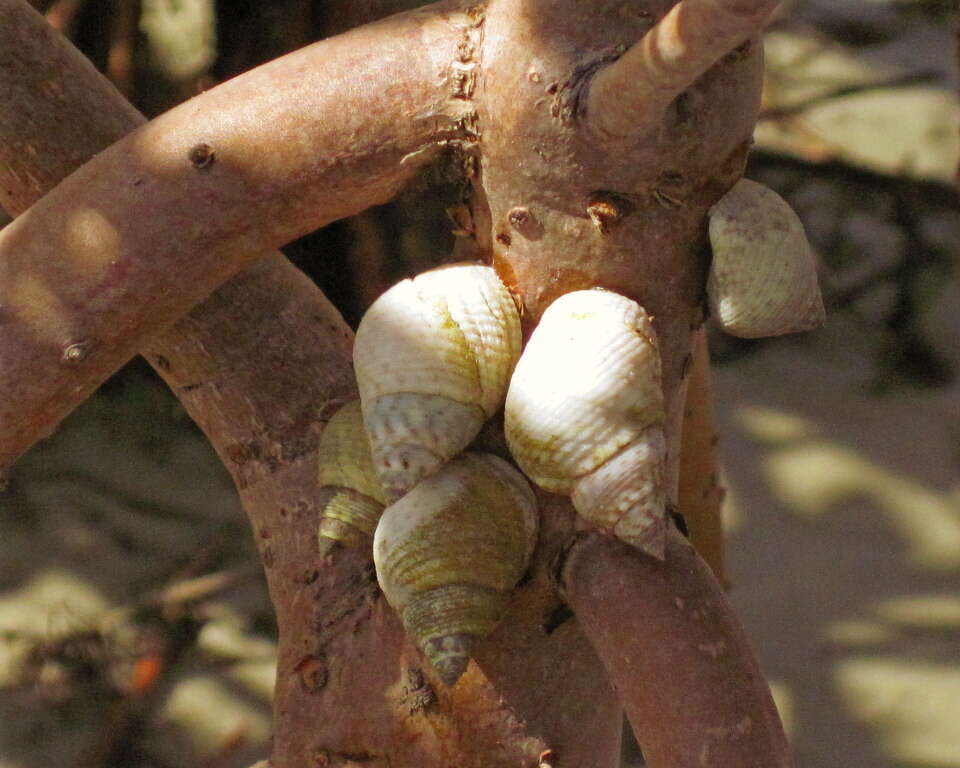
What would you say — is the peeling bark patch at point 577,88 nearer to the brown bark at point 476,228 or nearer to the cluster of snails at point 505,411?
the brown bark at point 476,228

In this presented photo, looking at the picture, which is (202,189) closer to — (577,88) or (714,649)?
(577,88)

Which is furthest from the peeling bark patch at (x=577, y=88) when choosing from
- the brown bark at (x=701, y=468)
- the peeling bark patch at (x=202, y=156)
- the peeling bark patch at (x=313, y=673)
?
the brown bark at (x=701, y=468)

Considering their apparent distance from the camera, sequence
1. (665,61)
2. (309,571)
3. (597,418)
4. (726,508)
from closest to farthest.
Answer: (665,61) < (597,418) < (309,571) < (726,508)

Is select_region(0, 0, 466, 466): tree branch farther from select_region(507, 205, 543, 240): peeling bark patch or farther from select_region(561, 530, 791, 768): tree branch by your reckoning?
select_region(561, 530, 791, 768): tree branch

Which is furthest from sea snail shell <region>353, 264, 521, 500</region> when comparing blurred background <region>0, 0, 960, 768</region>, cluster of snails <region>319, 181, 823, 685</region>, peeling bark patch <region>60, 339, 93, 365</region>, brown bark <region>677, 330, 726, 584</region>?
blurred background <region>0, 0, 960, 768</region>

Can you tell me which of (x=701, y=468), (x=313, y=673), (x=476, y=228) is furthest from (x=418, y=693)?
(x=701, y=468)

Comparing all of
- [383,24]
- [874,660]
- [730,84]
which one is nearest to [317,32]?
[383,24]

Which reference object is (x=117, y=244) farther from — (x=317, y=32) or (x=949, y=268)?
(x=949, y=268)
